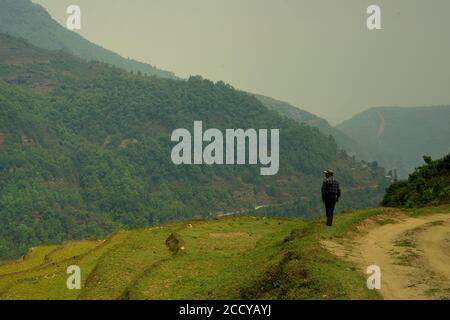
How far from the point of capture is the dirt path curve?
15406 mm

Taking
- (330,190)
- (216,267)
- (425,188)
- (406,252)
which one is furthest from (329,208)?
(425,188)

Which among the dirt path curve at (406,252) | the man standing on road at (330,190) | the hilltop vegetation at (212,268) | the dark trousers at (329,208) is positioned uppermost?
the man standing on road at (330,190)

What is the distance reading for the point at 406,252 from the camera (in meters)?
19.6

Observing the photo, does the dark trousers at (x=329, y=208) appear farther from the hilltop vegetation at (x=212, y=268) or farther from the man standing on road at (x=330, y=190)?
the hilltop vegetation at (x=212, y=268)

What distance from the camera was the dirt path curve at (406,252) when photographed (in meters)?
15.4

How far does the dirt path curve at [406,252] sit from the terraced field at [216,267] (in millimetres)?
568

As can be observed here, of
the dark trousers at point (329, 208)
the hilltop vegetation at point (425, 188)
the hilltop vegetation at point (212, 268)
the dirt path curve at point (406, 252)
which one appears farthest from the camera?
the hilltop vegetation at point (425, 188)

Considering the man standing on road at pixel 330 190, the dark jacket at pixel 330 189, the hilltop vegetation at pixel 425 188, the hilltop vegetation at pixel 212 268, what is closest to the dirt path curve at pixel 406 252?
the hilltop vegetation at pixel 212 268

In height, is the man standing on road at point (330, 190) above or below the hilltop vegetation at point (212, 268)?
above

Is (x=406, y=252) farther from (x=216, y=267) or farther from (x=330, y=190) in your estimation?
(x=216, y=267)

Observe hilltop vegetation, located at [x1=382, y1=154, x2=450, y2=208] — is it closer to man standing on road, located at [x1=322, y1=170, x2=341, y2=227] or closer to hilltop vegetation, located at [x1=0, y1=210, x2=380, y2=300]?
hilltop vegetation, located at [x1=0, y1=210, x2=380, y2=300]

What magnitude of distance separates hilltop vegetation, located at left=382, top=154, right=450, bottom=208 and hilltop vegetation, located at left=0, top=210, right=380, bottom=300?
8.06 meters

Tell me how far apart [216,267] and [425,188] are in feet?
63.6
